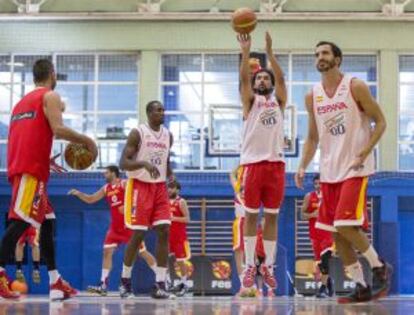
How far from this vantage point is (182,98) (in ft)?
74.0

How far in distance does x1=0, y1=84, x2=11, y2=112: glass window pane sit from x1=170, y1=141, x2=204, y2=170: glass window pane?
4.96m

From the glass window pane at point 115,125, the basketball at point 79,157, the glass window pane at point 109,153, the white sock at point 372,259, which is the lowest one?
the white sock at point 372,259

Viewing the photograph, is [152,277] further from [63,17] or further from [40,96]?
[40,96]

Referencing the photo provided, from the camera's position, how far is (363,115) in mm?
6977

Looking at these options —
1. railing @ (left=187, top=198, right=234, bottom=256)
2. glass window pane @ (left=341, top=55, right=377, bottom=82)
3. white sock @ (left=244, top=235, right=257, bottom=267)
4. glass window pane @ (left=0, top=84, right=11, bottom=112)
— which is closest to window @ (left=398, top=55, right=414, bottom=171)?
glass window pane @ (left=341, top=55, right=377, bottom=82)

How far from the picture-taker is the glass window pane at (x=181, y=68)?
22.5 metres

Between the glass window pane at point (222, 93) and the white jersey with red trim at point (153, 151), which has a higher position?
the glass window pane at point (222, 93)

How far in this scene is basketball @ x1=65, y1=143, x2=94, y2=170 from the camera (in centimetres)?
813

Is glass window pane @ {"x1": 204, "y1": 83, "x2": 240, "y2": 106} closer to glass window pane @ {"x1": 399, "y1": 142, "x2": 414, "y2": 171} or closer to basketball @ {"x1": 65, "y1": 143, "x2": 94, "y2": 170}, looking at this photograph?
glass window pane @ {"x1": 399, "y1": 142, "x2": 414, "y2": 171}

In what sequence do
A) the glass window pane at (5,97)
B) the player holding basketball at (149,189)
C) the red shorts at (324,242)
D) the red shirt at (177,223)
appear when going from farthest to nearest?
the glass window pane at (5,97) → the red shirt at (177,223) → the red shorts at (324,242) → the player holding basketball at (149,189)

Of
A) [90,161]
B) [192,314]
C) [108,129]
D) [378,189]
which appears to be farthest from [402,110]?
[192,314]

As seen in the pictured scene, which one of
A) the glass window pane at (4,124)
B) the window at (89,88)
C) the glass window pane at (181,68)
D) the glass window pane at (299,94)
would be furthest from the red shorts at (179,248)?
the glass window pane at (4,124)

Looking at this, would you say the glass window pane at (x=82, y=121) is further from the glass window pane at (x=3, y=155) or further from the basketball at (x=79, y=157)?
the basketball at (x=79, y=157)

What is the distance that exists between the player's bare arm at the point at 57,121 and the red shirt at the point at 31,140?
0.27 feet
